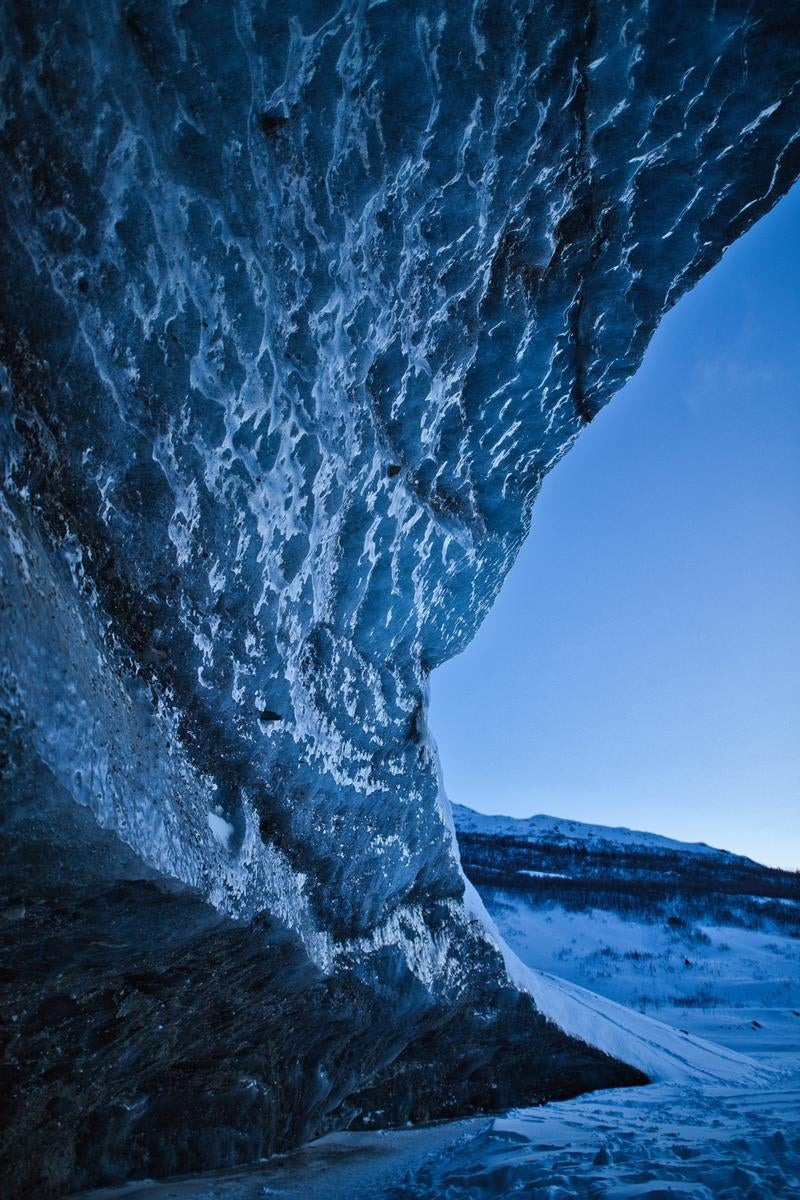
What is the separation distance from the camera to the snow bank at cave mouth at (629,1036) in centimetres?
493

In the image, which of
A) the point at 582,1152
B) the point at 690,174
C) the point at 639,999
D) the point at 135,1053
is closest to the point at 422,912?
the point at 582,1152

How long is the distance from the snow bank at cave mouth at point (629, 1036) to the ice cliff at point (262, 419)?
1.79 m

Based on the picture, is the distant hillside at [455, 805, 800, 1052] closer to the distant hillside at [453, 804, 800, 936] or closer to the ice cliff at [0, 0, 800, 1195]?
the distant hillside at [453, 804, 800, 936]

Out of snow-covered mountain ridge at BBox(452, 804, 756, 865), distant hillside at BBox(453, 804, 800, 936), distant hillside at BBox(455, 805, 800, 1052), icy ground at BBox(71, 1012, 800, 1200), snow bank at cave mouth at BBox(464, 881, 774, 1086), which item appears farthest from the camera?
snow-covered mountain ridge at BBox(452, 804, 756, 865)

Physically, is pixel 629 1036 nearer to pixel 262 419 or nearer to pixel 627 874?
pixel 262 419

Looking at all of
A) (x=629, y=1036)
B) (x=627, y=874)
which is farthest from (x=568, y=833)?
(x=629, y=1036)

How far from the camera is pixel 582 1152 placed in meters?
3.16

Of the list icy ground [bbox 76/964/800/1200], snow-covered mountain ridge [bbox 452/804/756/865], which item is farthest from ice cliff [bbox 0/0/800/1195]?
snow-covered mountain ridge [bbox 452/804/756/865]

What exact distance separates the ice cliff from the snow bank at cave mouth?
179 cm

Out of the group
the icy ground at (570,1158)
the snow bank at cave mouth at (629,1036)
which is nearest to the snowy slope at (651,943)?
the snow bank at cave mouth at (629,1036)

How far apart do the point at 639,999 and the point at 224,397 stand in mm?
12758

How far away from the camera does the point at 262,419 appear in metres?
2.09

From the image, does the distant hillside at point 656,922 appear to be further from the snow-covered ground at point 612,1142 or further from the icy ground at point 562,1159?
the icy ground at point 562,1159

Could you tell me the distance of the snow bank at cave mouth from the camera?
16.2ft
